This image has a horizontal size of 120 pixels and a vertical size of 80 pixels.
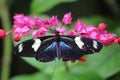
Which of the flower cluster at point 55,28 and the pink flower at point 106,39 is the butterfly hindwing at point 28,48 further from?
the pink flower at point 106,39

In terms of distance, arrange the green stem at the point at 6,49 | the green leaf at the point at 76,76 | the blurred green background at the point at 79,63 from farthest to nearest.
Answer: the green stem at the point at 6,49, the blurred green background at the point at 79,63, the green leaf at the point at 76,76

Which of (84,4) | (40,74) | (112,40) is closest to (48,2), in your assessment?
(40,74)

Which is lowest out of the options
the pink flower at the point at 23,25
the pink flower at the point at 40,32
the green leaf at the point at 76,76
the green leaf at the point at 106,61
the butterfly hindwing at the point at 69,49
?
the green leaf at the point at 76,76

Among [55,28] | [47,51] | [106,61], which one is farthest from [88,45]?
[106,61]

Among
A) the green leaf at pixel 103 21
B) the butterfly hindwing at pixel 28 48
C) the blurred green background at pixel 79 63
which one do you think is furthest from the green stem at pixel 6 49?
the butterfly hindwing at pixel 28 48

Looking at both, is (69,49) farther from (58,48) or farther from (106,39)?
(106,39)

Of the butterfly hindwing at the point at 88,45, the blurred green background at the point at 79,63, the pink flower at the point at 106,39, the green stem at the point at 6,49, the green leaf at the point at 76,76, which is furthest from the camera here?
the green stem at the point at 6,49

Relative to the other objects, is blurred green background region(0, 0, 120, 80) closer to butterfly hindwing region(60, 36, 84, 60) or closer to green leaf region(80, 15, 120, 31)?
green leaf region(80, 15, 120, 31)

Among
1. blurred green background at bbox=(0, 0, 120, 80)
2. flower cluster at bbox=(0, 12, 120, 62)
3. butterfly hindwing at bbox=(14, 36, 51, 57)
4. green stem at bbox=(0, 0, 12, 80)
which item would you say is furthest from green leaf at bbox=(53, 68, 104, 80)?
green stem at bbox=(0, 0, 12, 80)
